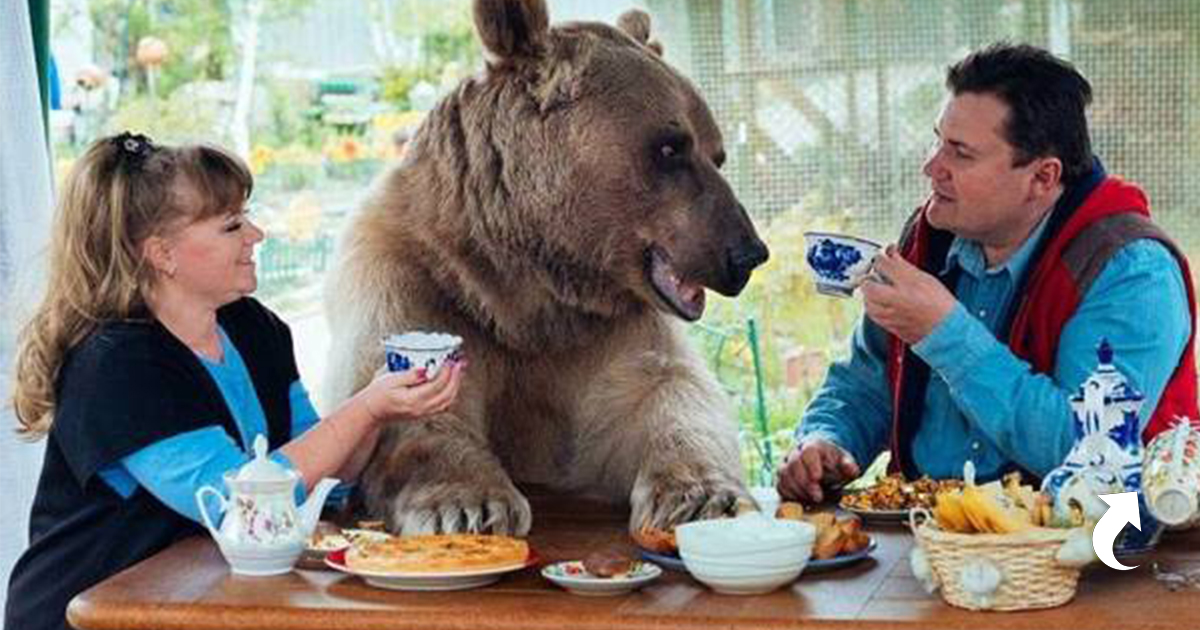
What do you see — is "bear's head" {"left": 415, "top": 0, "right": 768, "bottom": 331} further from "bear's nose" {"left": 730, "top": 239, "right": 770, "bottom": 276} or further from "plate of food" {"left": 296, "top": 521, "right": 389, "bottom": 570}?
"plate of food" {"left": 296, "top": 521, "right": 389, "bottom": 570}

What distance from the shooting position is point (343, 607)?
7.36ft

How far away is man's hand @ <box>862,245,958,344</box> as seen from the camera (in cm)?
266

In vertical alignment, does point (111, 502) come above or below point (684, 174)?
below

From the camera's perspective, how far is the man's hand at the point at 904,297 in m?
2.66

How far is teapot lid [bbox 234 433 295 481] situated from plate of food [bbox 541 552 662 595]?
33 cm

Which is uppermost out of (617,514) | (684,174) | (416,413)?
(684,174)

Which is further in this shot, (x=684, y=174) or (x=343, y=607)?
(x=684, y=174)

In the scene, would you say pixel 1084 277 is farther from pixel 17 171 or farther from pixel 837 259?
pixel 17 171

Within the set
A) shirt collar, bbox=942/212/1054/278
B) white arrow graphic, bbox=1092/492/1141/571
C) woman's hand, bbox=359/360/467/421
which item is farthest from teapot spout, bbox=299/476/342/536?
shirt collar, bbox=942/212/1054/278

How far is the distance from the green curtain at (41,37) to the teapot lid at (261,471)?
4.83 ft

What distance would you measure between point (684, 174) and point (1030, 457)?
0.63 m

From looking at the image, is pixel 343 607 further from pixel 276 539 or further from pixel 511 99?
pixel 511 99

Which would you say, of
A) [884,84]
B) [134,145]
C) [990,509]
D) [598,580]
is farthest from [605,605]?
[884,84]

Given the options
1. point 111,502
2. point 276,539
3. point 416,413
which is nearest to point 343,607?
point 276,539
